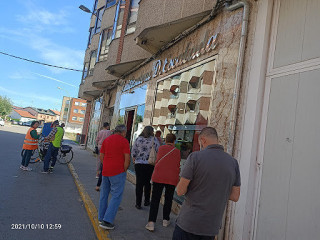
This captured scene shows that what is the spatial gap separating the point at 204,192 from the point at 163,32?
19.1 feet

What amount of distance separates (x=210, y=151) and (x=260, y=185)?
1.81 meters

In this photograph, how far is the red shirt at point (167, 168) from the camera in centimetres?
466

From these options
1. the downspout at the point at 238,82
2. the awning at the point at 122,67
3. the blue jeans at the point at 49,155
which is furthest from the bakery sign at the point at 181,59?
the blue jeans at the point at 49,155

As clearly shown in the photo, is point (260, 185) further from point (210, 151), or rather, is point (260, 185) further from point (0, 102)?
Result: point (0, 102)

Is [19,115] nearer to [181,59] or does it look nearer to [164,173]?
[181,59]

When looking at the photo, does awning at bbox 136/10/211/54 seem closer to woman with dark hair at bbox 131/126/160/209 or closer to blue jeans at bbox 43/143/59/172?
woman with dark hair at bbox 131/126/160/209

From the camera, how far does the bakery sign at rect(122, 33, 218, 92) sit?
572cm

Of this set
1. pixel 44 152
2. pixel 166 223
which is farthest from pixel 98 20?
pixel 166 223

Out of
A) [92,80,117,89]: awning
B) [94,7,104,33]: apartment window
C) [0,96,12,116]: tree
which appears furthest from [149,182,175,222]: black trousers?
[0,96,12,116]: tree

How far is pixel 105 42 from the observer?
1686cm

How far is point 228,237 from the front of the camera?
13.6 feet

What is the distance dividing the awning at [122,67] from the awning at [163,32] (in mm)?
1778

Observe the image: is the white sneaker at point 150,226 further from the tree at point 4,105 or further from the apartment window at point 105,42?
the tree at point 4,105

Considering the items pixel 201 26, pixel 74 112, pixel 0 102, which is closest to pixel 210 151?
pixel 201 26
